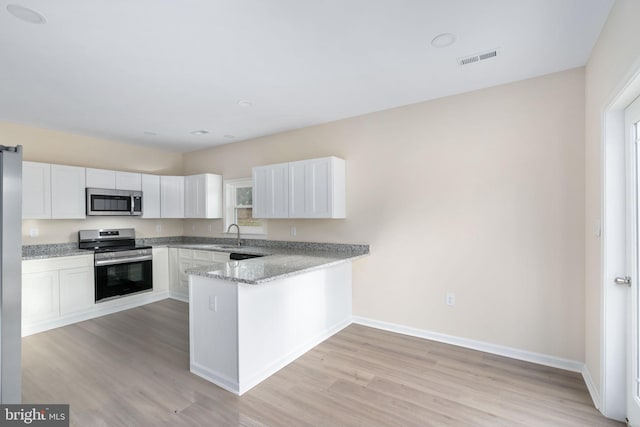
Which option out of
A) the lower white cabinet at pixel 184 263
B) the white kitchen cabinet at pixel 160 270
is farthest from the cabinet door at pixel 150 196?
the lower white cabinet at pixel 184 263

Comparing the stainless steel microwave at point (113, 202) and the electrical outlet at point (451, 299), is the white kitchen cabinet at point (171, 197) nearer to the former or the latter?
the stainless steel microwave at point (113, 202)

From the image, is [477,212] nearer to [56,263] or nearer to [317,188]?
[317,188]

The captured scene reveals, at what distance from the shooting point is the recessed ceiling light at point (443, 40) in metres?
A: 2.13

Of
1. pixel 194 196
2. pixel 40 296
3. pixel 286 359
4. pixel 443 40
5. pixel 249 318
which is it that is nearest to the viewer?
pixel 443 40

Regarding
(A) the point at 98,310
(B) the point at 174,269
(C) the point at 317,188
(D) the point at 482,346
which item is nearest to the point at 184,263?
(B) the point at 174,269

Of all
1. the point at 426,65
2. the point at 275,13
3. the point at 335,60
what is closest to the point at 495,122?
the point at 426,65

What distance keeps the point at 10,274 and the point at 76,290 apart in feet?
9.25

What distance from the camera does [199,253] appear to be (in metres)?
4.82

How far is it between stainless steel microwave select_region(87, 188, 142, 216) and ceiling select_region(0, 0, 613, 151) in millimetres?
1156

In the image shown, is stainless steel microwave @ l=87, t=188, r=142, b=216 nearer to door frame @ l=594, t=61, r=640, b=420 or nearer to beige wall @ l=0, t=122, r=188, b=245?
beige wall @ l=0, t=122, r=188, b=245

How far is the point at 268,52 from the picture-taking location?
2.33 meters

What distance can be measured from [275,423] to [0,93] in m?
3.97

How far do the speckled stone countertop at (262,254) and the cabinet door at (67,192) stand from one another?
1.77 ft

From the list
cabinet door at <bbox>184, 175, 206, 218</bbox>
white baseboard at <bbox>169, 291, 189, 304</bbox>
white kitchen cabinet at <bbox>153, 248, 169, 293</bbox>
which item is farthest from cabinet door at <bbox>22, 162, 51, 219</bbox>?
white baseboard at <bbox>169, 291, 189, 304</bbox>
